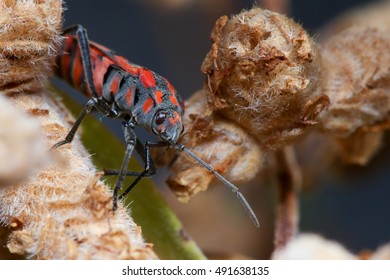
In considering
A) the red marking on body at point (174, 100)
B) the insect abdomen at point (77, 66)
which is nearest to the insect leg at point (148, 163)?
the red marking on body at point (174, 100)

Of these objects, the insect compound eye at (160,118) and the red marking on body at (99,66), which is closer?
the insect compound eye at (160,118)

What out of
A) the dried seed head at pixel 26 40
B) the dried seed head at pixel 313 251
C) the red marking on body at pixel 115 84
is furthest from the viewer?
the red marking on body at pixel 115 84

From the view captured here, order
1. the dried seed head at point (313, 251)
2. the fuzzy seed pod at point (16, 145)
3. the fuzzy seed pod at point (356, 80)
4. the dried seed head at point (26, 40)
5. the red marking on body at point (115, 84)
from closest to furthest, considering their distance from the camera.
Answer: the fuzzy seed pod at point (16, 145) < the dried seed head at point (26, 40) < the dried seed head at point (313, 251) < the fuzzy seed pod at point (356, 80) < the red marking on body at point (115, 84)

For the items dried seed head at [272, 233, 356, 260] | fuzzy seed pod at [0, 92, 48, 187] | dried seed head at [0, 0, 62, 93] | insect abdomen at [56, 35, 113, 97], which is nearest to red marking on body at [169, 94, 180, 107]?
insect abdomen at [56, 35, 113, 97]

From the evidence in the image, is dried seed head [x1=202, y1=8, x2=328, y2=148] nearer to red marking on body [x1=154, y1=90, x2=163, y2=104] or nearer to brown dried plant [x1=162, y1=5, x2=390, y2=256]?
brown dried plant [x1=162, y1=5, x2=390, y2=256]

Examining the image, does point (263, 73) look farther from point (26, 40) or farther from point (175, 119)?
point (26, 40)

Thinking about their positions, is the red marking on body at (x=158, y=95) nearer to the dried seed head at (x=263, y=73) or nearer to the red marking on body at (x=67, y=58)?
the dried seed head at (x=263, y=73)

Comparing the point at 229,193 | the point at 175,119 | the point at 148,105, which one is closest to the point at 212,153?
the point at 175,119
